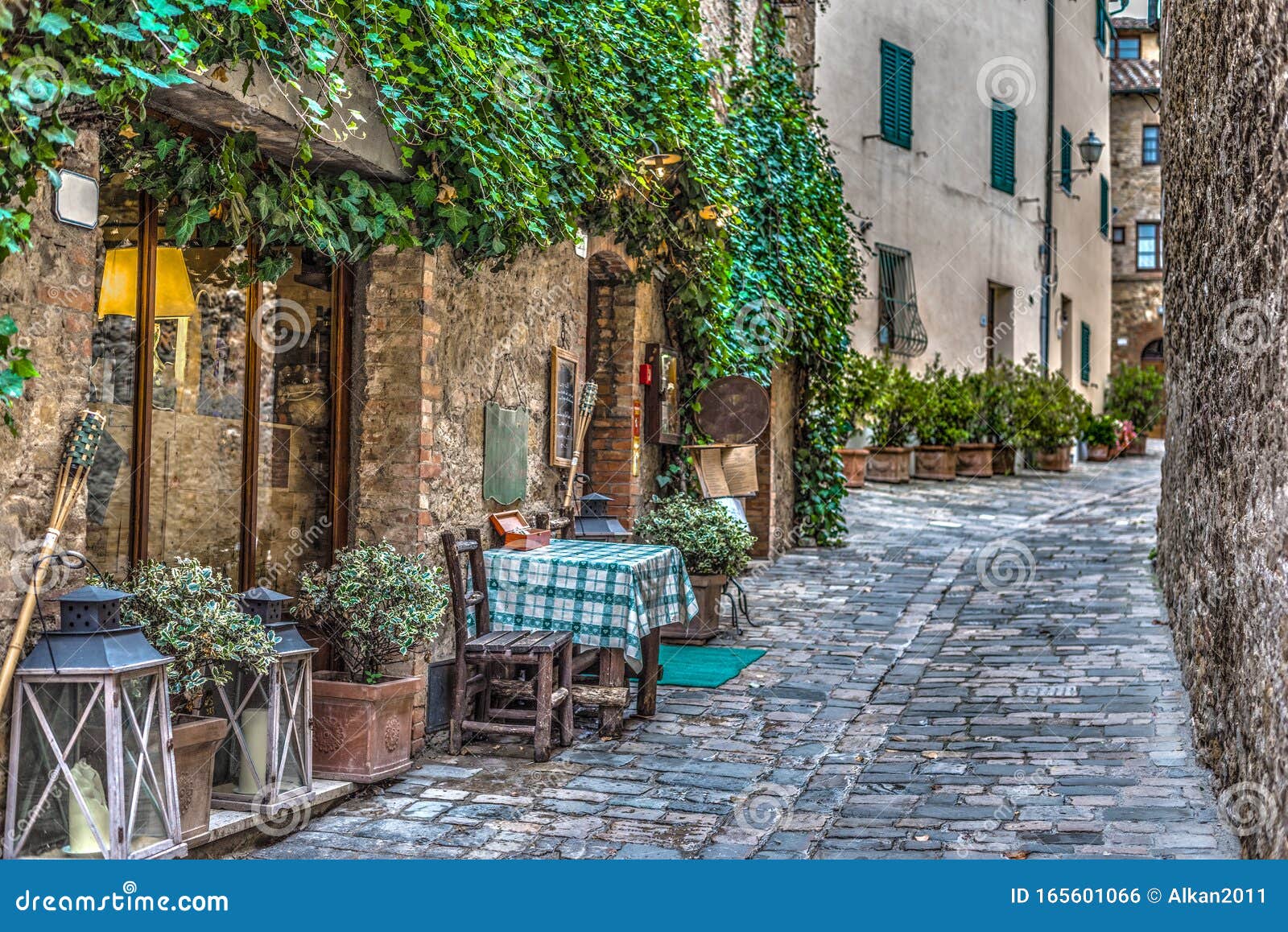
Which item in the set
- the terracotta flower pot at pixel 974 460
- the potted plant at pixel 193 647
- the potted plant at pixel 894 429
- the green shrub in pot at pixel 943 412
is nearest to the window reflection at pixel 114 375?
the potted plant at pixel 193 647

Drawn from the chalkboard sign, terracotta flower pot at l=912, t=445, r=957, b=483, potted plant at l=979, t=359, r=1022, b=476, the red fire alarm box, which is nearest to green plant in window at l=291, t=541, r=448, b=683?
the red fire alarm box

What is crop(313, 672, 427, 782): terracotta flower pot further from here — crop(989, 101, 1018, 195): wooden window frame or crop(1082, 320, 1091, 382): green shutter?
crop(1082, 320, 1091, 382): green shutter

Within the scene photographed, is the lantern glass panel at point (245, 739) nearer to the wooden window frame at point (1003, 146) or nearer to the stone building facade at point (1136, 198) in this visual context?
the wooden window frame at point (1003, 146)

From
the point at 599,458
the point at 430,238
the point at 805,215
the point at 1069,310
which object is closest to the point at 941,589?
the point at 599,458

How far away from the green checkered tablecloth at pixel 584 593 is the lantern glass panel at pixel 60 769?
8.91ft

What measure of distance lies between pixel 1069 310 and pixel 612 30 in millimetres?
17115

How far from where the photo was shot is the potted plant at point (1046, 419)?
16781mm

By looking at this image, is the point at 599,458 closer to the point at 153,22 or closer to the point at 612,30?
the point at 612,30

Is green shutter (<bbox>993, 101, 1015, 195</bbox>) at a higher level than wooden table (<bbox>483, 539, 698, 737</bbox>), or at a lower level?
higher

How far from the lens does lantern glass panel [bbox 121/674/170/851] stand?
11.9ft

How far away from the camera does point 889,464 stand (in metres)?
15.3

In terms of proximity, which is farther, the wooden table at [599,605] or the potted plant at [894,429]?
the potted plant at [894,429]

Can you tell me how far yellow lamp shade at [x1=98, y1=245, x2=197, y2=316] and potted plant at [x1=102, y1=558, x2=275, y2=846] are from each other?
3.18 ft

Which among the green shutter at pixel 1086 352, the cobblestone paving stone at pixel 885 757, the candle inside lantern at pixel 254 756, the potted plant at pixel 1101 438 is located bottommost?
the cobblestone paving stone at pixel 885 757
